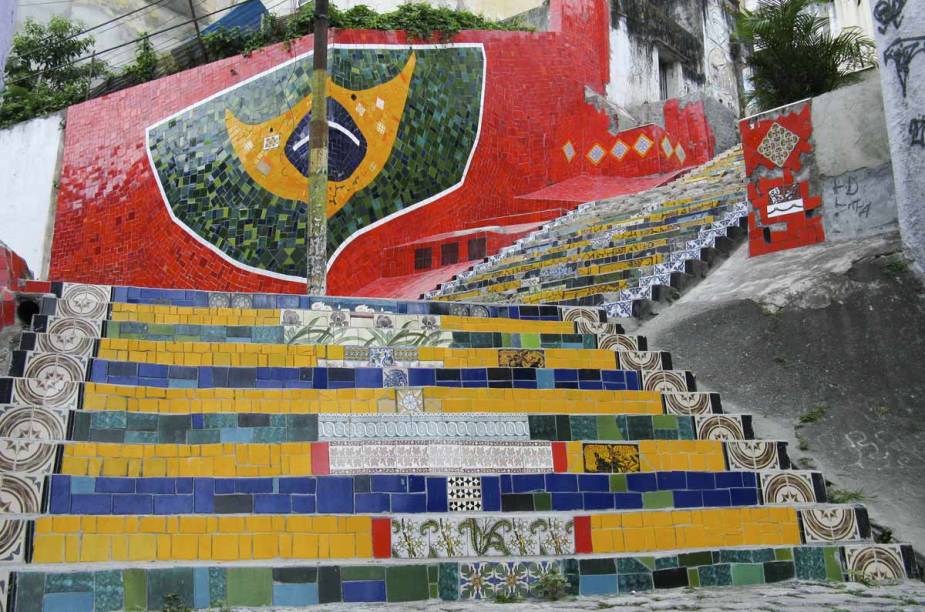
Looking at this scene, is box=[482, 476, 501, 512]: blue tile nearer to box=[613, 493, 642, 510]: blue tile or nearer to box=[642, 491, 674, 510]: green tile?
box=[613, 493, 642, 510]: blue tile

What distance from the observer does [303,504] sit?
4324mm

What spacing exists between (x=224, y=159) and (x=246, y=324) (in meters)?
6.92

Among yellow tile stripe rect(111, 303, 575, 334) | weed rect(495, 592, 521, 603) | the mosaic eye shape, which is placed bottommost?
weed rect(495, 592, 521, 603)

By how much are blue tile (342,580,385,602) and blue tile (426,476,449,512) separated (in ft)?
2.07

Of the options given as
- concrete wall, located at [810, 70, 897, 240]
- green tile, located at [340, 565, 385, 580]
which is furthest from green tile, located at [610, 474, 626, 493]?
concrete wall, located at [810, 70, 897, 240]

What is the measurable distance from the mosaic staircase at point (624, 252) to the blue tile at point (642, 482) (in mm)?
3134

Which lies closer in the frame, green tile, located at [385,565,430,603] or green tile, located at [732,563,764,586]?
green tile, located at [385,565,430,603]

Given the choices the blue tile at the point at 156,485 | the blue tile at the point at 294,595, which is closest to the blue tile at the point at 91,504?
the blue tile at the point at 156,485

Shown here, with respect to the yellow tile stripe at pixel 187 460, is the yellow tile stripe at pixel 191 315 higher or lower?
higher

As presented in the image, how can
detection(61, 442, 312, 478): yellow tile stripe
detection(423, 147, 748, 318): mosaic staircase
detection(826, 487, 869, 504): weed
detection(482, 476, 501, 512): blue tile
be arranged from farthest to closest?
1. detection(423, 147, 748, 318): mosaic staircase
2. detection(826, 487, 869, 504): weed
3. detection(482, 476, 501, 512): blue tile
4. detection(61, 442, 312, 478): yellow tile stripe

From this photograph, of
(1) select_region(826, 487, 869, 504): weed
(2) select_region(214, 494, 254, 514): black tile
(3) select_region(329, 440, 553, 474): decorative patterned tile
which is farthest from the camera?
(1) select_region(826, 487, 869, 504): weed

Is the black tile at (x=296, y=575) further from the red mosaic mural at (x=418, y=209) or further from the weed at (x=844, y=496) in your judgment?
the red mosaic mural at (x=418, y=209)

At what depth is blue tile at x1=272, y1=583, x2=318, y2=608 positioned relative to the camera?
12.1 ft

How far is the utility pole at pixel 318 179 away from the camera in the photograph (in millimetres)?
8992
